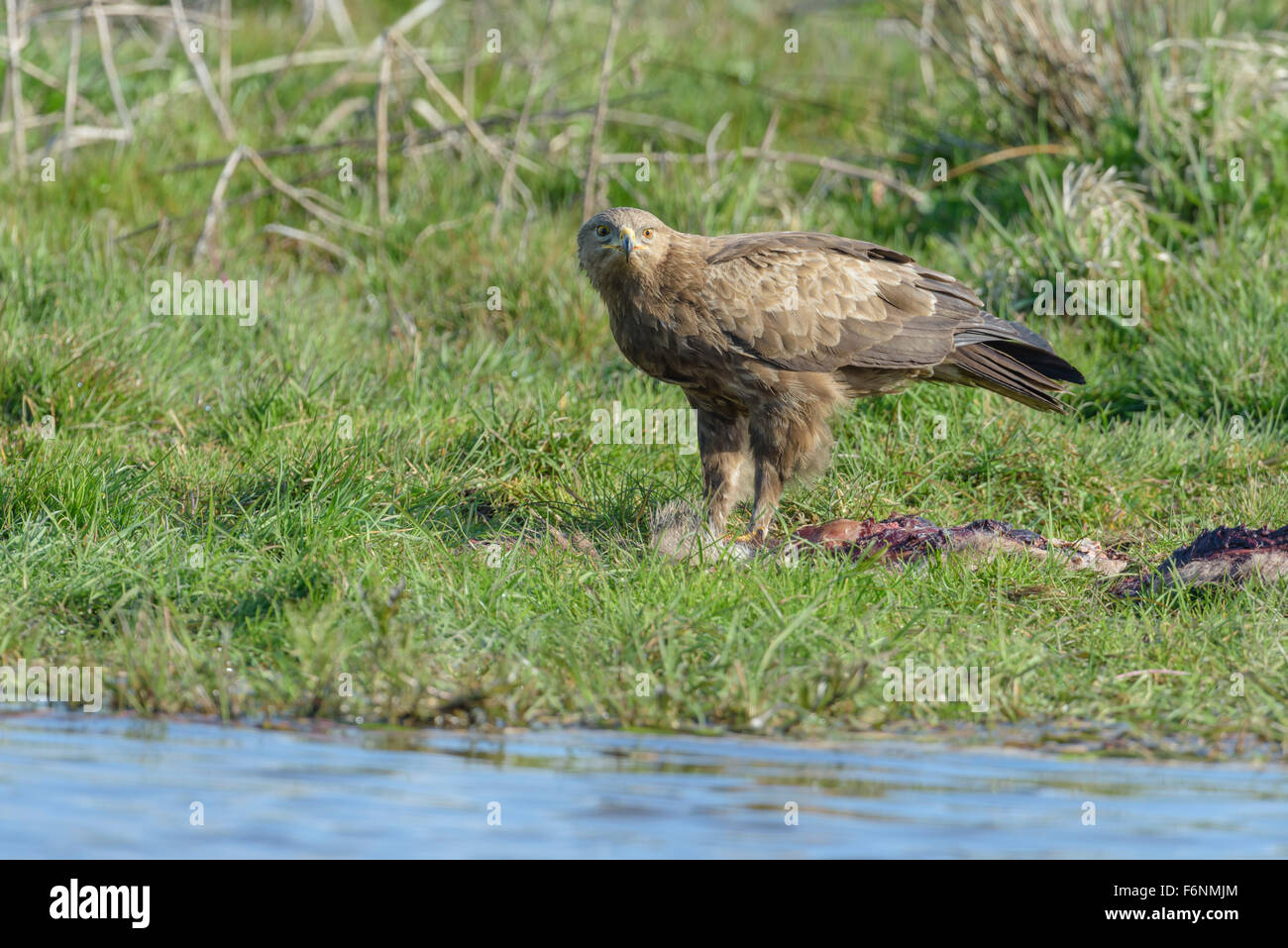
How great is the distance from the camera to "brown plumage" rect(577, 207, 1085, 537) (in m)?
6.48

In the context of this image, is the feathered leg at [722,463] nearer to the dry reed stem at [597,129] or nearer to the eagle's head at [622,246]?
the eagle's head at [622,246]

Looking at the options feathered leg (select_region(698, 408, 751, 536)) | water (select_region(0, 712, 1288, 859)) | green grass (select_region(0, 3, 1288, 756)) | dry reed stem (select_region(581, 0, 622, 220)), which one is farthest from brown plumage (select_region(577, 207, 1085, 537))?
dry reed stem (select_region(581, 0, 622, 220))

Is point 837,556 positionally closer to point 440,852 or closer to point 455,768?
point 455,768

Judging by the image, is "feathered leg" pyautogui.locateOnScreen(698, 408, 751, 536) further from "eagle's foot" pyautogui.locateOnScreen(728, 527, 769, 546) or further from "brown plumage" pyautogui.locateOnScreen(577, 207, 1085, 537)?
"eagle's foot" pyautogui.locateOnScreen(728, 527, 769, 546)

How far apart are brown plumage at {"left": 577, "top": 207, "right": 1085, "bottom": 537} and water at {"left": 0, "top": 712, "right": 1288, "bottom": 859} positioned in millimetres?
2191

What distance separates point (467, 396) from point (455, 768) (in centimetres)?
372

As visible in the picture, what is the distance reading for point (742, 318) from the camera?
6.48m

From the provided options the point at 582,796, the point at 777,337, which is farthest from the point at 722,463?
the point at 582,796

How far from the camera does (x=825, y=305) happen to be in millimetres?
6688

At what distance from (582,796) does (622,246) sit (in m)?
2.97

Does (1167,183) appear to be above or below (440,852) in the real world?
above

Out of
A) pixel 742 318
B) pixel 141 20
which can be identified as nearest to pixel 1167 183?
pixel 742 318

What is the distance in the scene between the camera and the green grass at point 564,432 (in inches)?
194

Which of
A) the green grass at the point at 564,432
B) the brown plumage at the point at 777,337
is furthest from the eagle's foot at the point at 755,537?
the green grass at the point at 564,432
